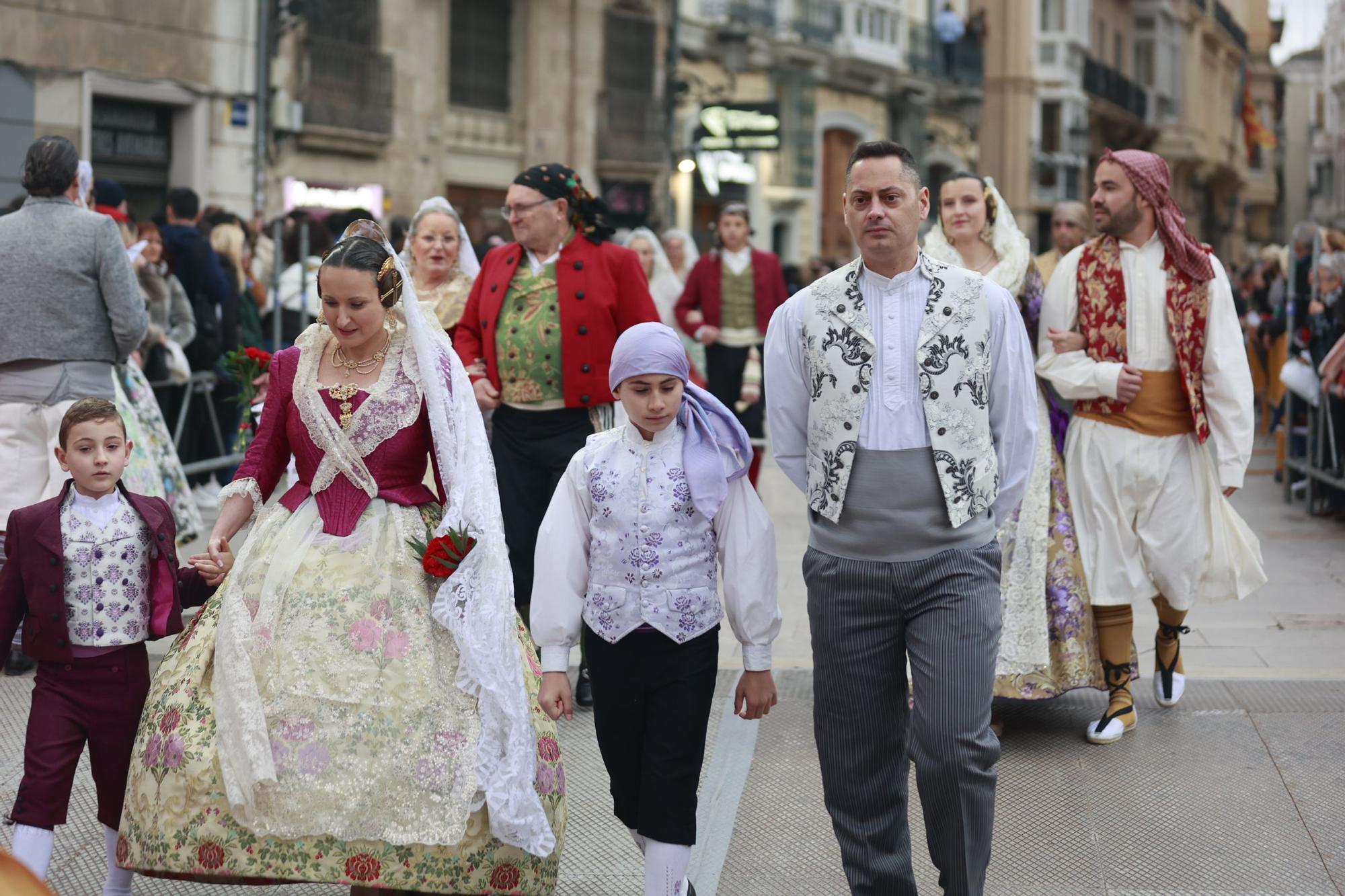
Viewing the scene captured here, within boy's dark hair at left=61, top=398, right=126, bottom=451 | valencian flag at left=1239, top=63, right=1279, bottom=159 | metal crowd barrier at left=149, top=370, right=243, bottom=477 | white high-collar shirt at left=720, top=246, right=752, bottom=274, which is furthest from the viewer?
valencian flag at left=1239, top=63, right=1279, bottom=159

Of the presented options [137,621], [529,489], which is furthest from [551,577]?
[529,489]

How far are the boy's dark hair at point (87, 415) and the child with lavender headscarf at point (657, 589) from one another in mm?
1216

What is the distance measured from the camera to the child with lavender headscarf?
4.25 metres

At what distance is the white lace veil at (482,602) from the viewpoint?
416 centimetres

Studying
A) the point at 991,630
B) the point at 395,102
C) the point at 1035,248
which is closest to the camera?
the point at 991,630

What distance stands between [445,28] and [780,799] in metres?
19.2

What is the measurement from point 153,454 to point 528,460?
2.62 m

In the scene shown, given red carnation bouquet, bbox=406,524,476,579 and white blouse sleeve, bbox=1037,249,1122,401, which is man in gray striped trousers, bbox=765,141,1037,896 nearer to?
red carnation bouquet, bbox=406,524,476,579

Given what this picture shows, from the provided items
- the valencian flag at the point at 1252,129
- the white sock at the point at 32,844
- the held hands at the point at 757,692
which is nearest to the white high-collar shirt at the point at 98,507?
the white sock at the point at 32,844

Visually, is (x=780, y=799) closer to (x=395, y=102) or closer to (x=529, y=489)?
(x=529, y=489)

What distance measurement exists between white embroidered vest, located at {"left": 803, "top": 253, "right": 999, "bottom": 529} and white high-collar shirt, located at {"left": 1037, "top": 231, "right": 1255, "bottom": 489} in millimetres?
1954

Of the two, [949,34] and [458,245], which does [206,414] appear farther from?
[949,34]

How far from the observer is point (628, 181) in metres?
26.4

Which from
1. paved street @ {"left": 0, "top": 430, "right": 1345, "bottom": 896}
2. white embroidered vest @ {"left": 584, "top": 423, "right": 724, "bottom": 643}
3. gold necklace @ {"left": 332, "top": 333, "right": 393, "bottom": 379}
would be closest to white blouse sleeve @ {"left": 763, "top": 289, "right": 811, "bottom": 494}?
white embroidered vest @ {"left": 584, "top": 423, "right": 724, "bottom": 643}
